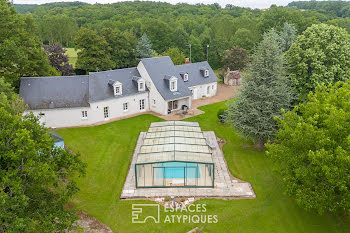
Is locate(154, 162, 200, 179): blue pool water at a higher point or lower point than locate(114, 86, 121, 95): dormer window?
lower

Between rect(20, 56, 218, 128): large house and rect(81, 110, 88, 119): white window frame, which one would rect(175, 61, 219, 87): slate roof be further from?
rect(81, 110, 88, 119): white window frame

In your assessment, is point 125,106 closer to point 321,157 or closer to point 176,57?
point 176,57

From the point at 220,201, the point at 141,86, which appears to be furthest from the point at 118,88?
the point at 220,201

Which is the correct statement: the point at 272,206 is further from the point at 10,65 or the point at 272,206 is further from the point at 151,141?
the point at 10,65

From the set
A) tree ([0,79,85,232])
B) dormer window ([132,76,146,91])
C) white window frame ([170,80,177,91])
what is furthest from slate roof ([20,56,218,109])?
tree ([0,79,85,232])

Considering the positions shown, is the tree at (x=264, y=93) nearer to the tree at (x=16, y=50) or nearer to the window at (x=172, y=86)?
the window at (x=172, y=86)

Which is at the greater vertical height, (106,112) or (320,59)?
(320,59)
